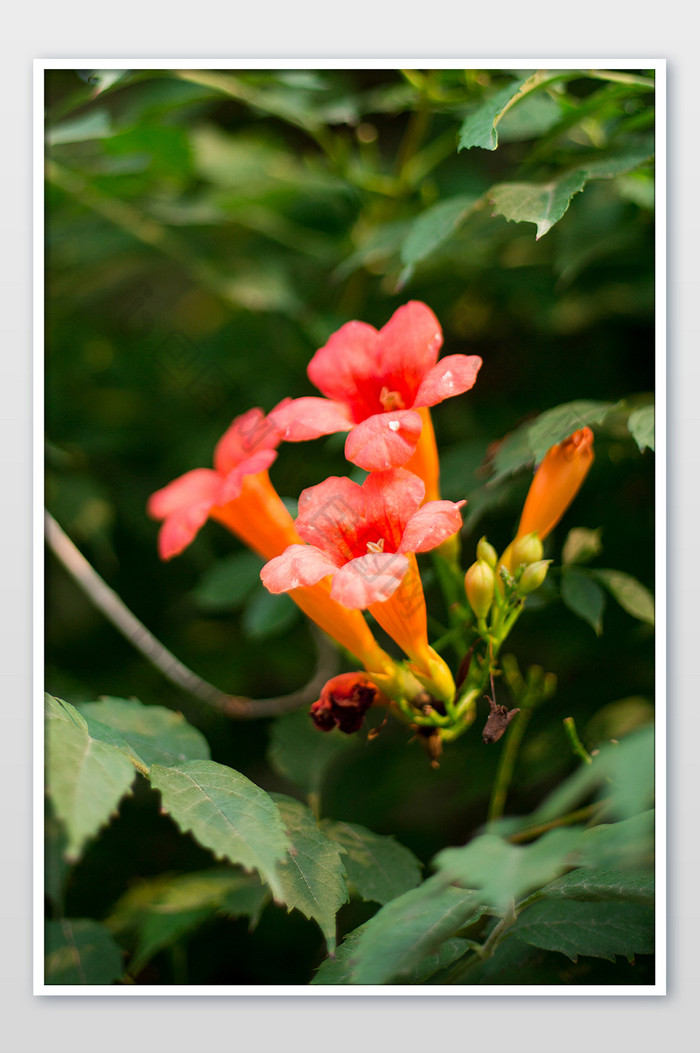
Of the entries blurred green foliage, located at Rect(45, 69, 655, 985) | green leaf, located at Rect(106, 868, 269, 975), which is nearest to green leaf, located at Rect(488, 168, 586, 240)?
blurred green foliage, located at Rect(45, 69, 655, 985)

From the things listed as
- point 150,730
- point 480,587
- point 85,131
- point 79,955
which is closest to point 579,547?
point 480,587

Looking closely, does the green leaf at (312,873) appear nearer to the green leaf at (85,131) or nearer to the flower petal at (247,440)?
the flower petal at (247,440)

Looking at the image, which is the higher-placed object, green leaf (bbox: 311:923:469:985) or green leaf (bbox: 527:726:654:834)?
green leaf (bbox: 527:726:654:834)

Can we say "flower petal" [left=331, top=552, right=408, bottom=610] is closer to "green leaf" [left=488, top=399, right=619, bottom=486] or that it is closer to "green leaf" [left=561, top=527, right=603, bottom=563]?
"green leaf" [left=488, top=399, right=619, bottom=486]

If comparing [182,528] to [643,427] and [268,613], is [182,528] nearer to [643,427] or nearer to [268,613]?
[268,613]

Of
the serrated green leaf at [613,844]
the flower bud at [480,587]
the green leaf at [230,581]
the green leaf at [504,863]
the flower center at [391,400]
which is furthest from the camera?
the green leaf at [230,581]

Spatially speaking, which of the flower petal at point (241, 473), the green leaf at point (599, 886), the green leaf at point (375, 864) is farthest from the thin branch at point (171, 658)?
the green leaf at point (599, 886)
